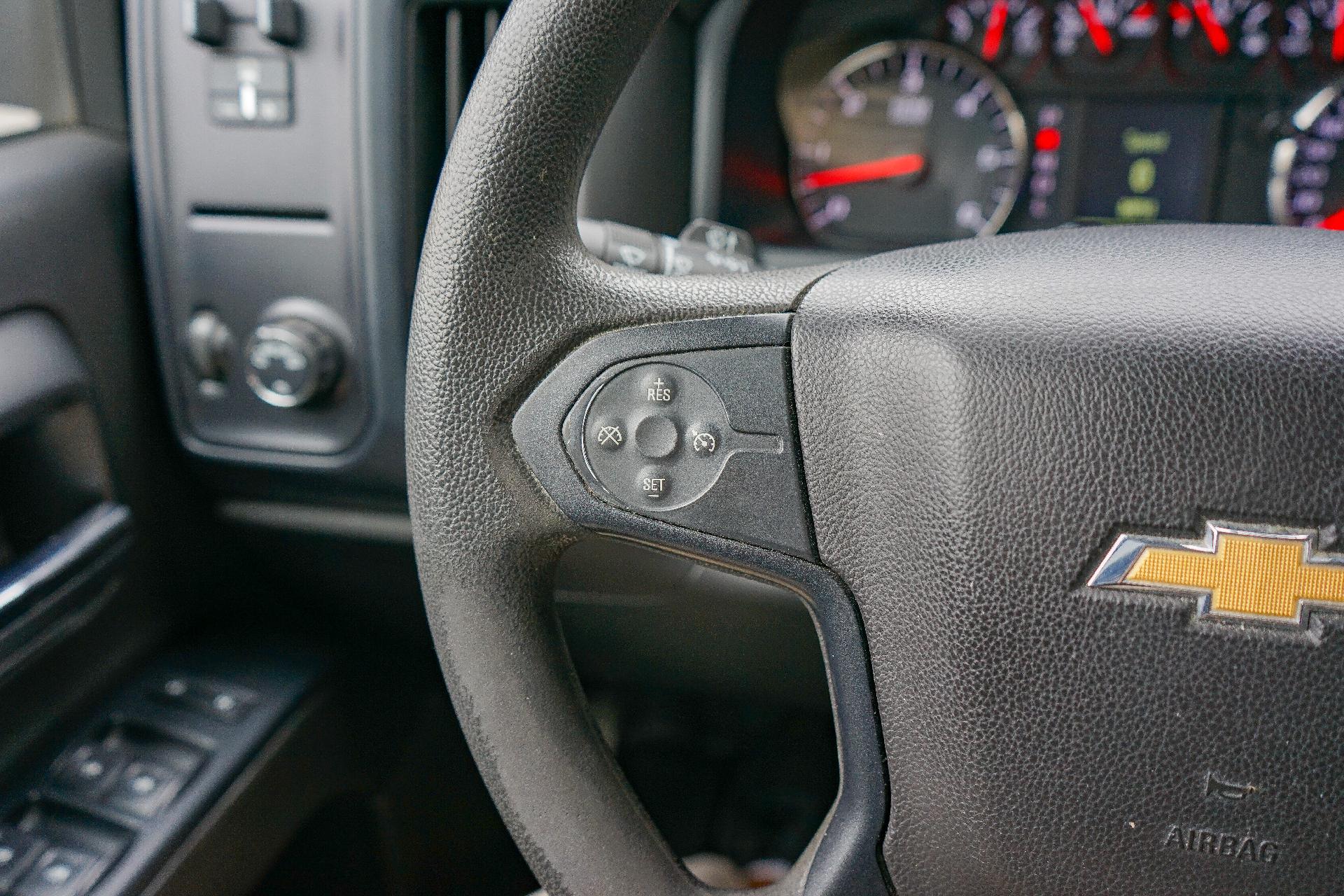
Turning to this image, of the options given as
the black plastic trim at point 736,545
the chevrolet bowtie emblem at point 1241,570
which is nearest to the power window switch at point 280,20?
the black plastic trim at point 736,545

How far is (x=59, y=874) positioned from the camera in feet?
2.66

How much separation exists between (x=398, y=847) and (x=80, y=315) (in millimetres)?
605

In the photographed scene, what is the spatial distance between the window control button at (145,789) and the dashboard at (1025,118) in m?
0.67

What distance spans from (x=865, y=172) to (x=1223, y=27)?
33 cm

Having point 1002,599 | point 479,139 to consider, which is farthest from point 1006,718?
point 479,139

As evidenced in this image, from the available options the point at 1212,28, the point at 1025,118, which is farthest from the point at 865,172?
the point at 1212,28

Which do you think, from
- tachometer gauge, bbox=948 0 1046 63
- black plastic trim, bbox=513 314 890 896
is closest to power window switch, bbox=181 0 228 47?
black plastic trim, bbox=513 314 890 896

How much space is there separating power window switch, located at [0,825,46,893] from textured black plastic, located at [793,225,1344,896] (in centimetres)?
63

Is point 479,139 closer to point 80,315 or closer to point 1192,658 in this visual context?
point 1192,658

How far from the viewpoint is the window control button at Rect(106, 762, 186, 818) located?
2.85 feet

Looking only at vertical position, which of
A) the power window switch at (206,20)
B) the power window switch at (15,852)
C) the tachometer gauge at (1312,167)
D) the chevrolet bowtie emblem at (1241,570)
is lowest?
the power window switch at (15,852)

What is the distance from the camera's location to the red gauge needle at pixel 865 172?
3.70 feet

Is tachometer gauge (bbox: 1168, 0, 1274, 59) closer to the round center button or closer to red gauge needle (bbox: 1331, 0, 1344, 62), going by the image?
red gauge needle (bbox: 1331, 0, 1344, 62)

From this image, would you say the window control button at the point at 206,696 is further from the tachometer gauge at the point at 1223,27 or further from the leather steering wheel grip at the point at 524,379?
the tachometer gauge at the point at 1223,27
